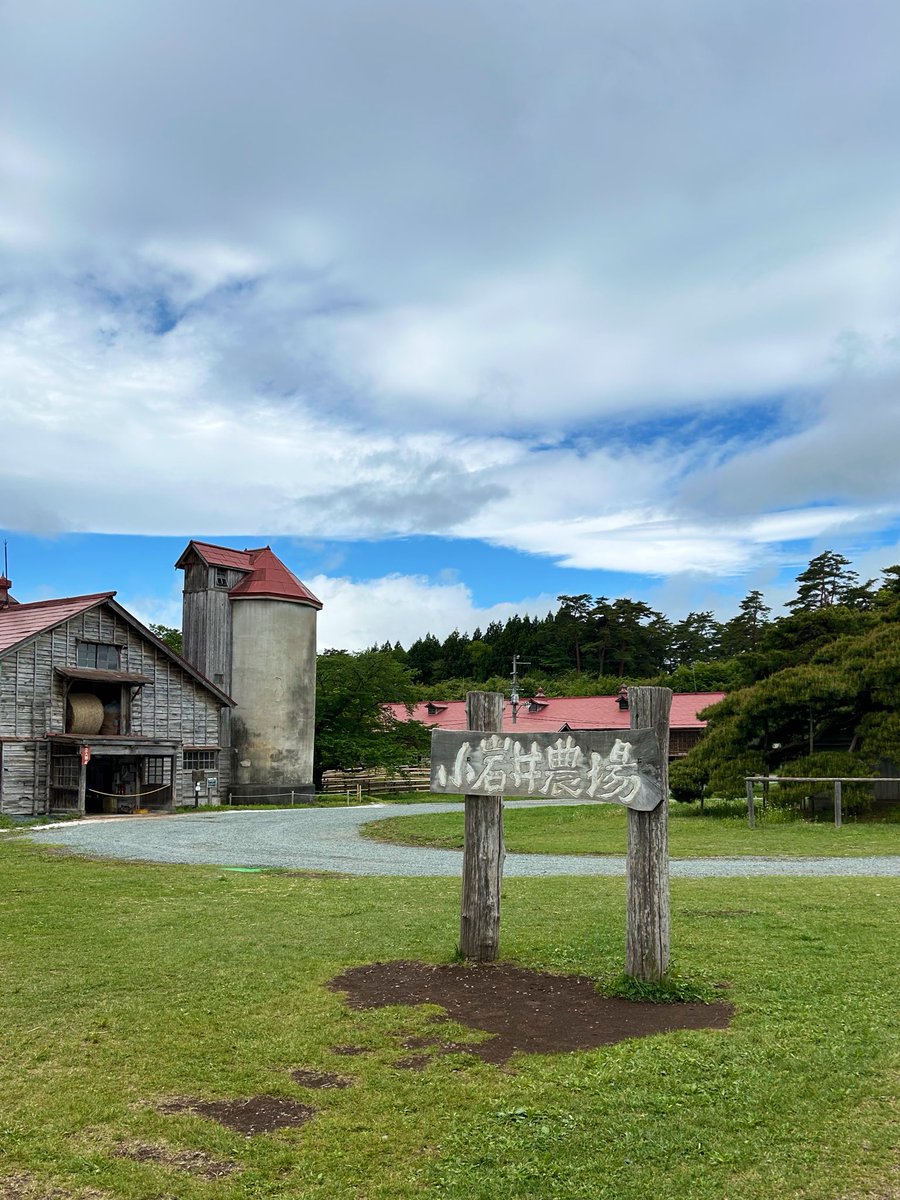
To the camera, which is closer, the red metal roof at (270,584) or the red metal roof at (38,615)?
the red metal roof at (38,615)

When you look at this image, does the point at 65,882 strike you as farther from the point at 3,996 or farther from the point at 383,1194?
the point at 383,1194

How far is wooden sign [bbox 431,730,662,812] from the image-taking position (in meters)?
7.26

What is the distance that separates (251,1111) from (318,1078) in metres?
0.52

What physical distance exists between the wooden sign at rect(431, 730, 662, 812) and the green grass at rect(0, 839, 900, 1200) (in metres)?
1.40

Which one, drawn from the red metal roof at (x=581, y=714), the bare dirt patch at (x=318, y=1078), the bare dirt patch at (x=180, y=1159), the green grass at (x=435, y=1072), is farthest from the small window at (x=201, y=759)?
the bare dirt patch at (x=180, y=1159)

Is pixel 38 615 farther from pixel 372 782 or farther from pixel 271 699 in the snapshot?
pixel 372 782

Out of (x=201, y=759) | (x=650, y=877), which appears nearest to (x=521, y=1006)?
(x=650, y=877)

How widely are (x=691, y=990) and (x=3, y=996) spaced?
491cm

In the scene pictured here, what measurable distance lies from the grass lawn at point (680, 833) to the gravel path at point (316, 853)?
0.95 metres

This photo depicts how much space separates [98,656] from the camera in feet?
115

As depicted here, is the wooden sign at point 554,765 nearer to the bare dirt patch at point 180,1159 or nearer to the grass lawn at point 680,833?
the bare dirt patch at point 180,1159

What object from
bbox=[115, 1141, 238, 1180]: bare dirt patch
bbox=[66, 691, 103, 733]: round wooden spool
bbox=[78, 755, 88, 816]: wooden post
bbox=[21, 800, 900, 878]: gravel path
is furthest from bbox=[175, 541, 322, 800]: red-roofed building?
bbox=[115, 1141, 238, 1180]: bare dirt patch

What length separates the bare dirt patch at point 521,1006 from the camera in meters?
6.15

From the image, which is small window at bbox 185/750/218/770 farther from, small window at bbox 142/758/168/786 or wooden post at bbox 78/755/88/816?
wooden post at bbox 78/755/88/816
